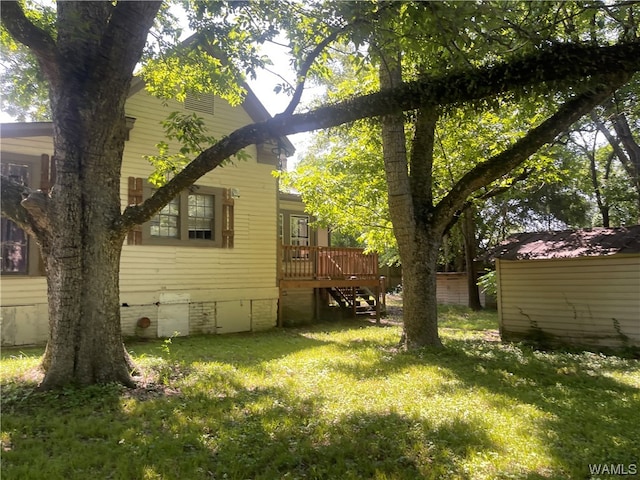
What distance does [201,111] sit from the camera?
460 inches

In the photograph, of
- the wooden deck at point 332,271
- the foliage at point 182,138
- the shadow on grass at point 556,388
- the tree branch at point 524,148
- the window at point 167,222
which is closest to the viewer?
the shadow on grass at point 556,388

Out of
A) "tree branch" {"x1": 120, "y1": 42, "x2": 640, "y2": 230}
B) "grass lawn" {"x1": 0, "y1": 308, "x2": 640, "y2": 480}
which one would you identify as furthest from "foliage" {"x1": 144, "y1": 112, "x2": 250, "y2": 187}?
"grass lawn" {"x1": 0, "y1": 308, "x2": 640, "y2": 480}

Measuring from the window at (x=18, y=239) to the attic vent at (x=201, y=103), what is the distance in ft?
12.6

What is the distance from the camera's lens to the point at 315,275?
1362 centimetres

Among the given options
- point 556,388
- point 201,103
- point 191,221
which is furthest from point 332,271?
point 556,388

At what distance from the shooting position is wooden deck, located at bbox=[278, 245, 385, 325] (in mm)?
13305

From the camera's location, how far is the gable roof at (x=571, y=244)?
31.2 ft

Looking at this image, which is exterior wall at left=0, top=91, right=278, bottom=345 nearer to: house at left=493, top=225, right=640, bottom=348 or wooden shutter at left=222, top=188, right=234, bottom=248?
wooden shutter at left=222, top=188, right=234, bottom=248

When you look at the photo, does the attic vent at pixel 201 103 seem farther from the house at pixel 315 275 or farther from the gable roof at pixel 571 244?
the gable roof at pixel 571 244

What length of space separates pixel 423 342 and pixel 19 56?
32.4ft

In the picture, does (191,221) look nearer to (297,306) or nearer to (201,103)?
(201,103)

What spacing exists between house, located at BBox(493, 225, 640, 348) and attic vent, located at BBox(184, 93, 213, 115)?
8450mm

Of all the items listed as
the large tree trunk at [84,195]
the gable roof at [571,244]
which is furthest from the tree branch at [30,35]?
the gable roof at [571,244]

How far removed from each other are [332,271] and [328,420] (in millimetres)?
9678
